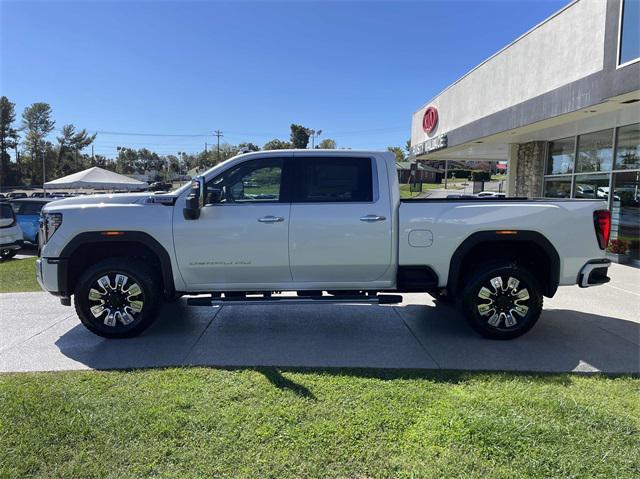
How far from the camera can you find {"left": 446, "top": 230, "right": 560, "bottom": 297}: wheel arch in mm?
4898

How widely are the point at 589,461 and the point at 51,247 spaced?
5155 millimetres

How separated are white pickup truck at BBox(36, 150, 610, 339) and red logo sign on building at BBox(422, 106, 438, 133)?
15.6m

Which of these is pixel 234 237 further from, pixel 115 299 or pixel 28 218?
pixel 28 218

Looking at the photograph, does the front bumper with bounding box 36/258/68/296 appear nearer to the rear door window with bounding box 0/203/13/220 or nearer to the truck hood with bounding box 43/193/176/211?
the truck hood with bounding box 43/193/176/211

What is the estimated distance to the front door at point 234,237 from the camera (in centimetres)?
484

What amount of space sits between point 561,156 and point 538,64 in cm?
354

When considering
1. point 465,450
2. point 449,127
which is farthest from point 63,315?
point 449,127

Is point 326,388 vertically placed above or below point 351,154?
below

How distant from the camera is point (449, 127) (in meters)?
17.8

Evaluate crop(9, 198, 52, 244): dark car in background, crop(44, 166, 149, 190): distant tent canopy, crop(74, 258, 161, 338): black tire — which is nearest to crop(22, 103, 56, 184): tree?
crop(44, 166, 149, 190): distant tent canopy

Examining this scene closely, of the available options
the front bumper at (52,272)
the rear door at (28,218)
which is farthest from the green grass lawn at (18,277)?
the front bumper at (52,272)

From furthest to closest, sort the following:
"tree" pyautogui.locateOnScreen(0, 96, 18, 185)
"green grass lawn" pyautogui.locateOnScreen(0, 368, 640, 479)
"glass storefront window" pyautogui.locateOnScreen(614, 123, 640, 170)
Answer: "tree" pyautogui.locateOnScreen(0, 96, 18, 185) → "glass storefront window" pyautogui.locateOnScreen(614, 123, 640, 170) → "green grass lawn" pyautogui.locateOnScreen(0, 368, 640, 479)

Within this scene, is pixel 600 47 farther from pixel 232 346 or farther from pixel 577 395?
pixel 232 346

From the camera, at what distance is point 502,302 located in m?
5.01
